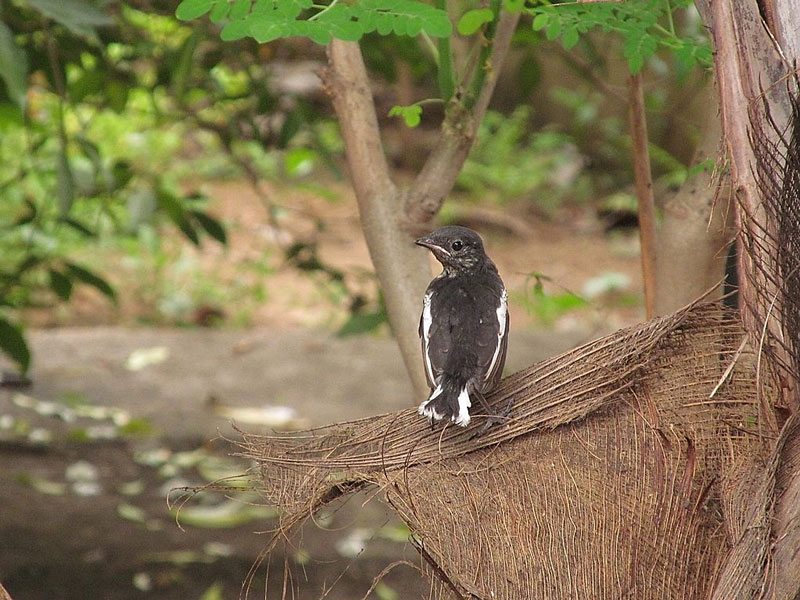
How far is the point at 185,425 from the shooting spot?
5195mm

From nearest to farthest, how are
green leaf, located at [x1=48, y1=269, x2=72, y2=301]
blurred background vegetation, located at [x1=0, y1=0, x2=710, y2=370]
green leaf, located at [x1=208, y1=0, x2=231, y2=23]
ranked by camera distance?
green leaf, located at [x1=208, y1=0, x2=231, y2=23] → blurred background vegetation, located at [x1=0, y1=0, x2=710, y2=370] → green leaf, located at [x1=48, y1=269, x2=72, y2=301]

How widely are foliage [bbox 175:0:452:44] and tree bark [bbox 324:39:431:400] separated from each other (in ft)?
1.55

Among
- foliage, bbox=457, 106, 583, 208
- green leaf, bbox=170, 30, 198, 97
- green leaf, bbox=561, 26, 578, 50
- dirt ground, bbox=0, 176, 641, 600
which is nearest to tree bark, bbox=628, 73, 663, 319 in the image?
dirt ground, bbox=0, 176, 641, 600

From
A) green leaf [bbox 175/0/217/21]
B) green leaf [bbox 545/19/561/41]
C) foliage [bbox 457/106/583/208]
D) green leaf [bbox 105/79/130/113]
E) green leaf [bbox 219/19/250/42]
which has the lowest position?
green leaf [bbox 219/19/250/42]

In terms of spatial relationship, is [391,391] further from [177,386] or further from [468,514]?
[468,514]

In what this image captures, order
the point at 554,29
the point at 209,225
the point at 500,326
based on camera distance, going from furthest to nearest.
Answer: the point at 209,225 → the point at 500,326 → the point at 554,29

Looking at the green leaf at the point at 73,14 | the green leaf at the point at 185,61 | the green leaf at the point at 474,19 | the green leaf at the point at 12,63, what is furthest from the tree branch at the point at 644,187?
the green leaf at the point at 12,63

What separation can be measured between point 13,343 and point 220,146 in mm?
3804

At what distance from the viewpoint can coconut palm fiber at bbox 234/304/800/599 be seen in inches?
78.8

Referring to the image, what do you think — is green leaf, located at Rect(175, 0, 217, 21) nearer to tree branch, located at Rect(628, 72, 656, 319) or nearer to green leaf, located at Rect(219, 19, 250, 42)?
green leaf, located at Rect(219, 19, 250, 42)

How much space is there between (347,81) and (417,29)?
0.54 meters

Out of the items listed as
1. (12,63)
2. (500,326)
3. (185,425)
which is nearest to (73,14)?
(12,63)

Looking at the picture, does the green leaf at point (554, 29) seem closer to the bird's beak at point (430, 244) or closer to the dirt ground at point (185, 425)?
the bird's beak at point (430, 244)

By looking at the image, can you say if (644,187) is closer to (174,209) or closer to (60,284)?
(174,209)
